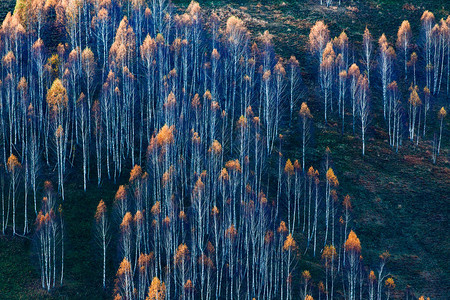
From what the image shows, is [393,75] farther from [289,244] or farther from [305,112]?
[289,244]

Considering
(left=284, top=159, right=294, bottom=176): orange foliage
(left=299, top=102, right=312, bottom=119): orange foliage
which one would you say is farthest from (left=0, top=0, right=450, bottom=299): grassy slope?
(left=284, top=159, right=294, bottom=176): orange foliage

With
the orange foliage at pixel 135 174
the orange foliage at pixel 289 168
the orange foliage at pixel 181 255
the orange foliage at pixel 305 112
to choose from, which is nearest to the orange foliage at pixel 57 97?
the orange foliage at pixel 135 174

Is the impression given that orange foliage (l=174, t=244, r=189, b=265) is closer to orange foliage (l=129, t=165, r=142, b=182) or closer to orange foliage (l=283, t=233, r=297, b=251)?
orange foliage (l=283, t=233, r=297, b=251)

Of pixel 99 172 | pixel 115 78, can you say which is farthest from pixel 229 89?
pixel 99 172

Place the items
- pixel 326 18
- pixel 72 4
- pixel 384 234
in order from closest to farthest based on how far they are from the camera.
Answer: pixel 384 234 < pixel 72 4 < pixel 326 18

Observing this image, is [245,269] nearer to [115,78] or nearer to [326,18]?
[115,78]

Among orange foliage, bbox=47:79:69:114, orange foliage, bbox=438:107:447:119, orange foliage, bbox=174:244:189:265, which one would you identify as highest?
orange foliage, bbox=47:79:69:114
